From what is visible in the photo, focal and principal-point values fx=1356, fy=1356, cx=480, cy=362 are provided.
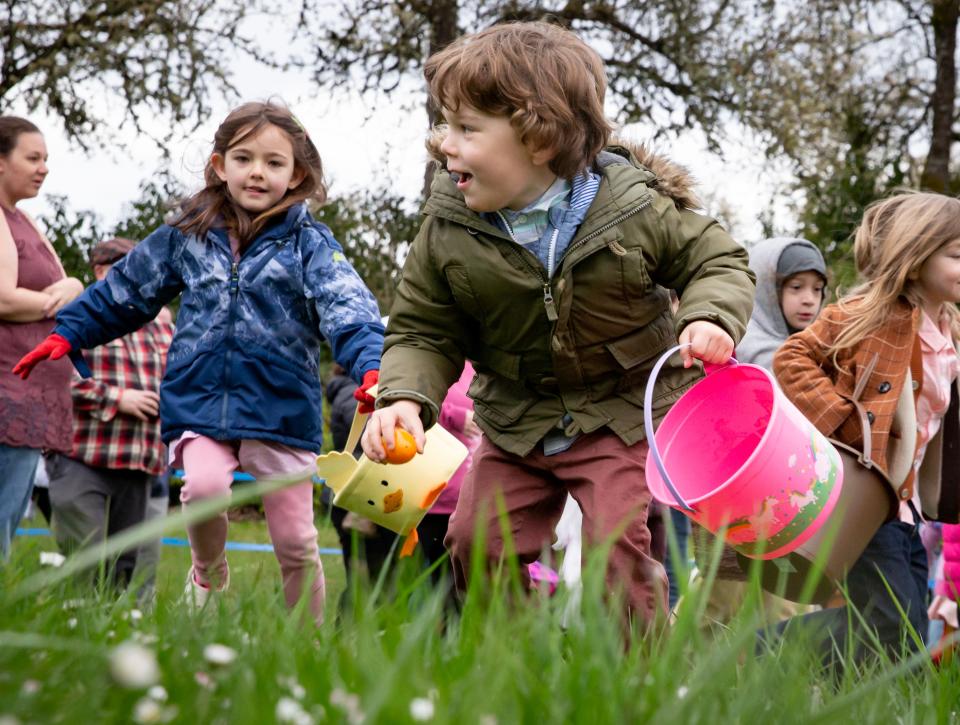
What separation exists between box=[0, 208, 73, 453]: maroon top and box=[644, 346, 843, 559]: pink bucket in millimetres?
2435

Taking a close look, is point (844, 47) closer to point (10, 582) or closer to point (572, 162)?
point (572, 162)

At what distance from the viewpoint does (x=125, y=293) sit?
4.43 meters

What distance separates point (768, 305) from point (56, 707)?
15.8 ft

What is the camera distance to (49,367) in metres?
4.90

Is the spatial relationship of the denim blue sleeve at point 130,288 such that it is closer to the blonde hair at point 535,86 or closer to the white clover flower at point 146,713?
the blonde hair at point 535,86

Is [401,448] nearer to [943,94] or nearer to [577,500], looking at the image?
[577,500]

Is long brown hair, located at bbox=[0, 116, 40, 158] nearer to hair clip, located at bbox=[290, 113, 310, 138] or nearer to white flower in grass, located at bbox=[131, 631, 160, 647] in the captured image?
hair clip, located at bbox=[290, 113, 310, 138]

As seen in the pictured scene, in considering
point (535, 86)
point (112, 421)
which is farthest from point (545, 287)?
point (112, 421)

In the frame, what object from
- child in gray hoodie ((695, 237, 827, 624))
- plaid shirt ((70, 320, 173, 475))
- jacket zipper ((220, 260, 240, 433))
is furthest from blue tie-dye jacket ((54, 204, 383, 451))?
child in gray hoodie ((695, 237, 827, 624))

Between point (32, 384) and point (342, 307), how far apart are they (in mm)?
1392

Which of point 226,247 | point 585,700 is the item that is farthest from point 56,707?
point 226,247

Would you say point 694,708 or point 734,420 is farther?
point 734,420

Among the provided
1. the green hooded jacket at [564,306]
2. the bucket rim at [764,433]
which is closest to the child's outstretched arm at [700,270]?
the green hooded jacket at [564,306]

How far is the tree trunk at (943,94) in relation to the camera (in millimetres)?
14320
